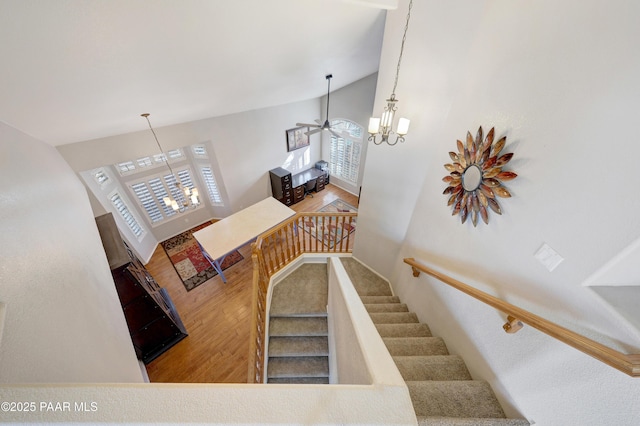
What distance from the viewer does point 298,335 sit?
2805 mm

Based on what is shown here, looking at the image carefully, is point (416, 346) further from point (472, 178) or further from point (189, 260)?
point (189, 260)

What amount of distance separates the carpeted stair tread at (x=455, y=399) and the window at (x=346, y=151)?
5965mm

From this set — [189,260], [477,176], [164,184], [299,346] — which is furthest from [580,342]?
[164,184]

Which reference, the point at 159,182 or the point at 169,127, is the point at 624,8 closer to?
the point at 169,127

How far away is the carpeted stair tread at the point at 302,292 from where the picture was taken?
296 cm

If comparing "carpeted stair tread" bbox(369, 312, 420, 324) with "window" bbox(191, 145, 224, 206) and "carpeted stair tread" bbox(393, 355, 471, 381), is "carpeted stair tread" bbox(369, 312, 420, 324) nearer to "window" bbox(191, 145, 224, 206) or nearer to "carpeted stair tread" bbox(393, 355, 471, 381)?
"carpeted stair tread" bbox(393, 355, 471, 381)

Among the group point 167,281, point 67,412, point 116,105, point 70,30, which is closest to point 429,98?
point 70,30

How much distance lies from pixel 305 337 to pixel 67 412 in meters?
2.51

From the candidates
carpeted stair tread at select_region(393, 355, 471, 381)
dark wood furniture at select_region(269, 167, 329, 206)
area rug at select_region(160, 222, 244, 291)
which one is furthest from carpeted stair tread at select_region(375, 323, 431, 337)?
dark wood furniture at select_region(269, 167, 329, 206)

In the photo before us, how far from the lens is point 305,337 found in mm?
2832

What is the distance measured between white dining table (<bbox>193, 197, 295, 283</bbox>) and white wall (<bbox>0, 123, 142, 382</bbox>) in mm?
2369

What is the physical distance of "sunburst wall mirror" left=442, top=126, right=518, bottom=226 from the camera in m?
1.37

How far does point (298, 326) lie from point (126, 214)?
14.4 feet

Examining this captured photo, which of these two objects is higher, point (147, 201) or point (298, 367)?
point (147, 201)
